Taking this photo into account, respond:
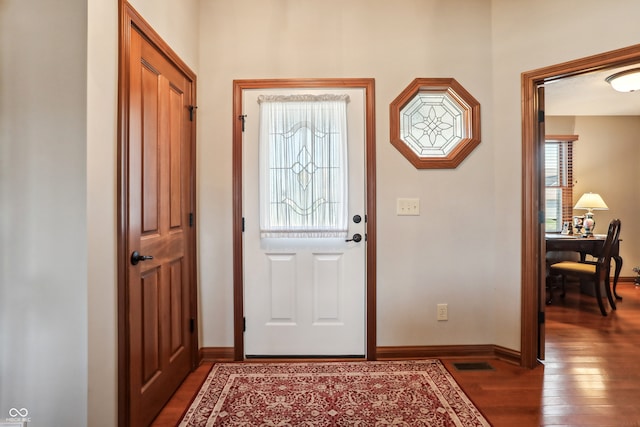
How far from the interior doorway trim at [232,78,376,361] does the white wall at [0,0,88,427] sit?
4.06 feet

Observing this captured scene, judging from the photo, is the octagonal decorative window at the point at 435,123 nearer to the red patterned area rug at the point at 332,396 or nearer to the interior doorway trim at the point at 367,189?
the interior doorway trim at the point at 367,189

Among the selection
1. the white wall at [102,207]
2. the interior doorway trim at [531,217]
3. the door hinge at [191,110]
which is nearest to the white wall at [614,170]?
the interior doorway trim at [531,217]

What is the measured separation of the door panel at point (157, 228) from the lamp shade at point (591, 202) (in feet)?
17.0

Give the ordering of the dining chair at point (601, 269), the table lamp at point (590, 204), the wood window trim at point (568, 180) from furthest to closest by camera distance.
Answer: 1. the wood window trim at point (568, 180)
2. the table lamp at point (590, 204)
3. the dining chair at point (601, 269)

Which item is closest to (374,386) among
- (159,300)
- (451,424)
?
(451,424)

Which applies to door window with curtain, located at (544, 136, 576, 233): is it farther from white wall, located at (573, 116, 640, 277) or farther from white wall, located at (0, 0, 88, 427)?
white wall, located at (0, 0, 88, 427)

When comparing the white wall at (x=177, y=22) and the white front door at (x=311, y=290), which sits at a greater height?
the white wall at (x=177, y=22)

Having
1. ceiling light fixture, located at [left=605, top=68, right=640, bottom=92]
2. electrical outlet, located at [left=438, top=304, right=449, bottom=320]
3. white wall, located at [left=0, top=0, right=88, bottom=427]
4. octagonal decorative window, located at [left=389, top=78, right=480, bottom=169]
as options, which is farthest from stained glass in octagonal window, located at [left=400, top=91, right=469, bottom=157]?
white wall, located at [left=0, top=0, right=88, bottom=427]

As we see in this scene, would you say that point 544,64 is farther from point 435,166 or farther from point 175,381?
point 175,381

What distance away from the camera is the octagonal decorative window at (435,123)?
2484 millimetres

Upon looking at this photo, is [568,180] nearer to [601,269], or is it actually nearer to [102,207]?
[601,269]

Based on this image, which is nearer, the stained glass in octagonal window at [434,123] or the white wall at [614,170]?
the stained glass in octagonal window at [434,123]

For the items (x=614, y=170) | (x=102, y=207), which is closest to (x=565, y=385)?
(x=102, y=207)

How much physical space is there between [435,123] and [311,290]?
1.61 meters
